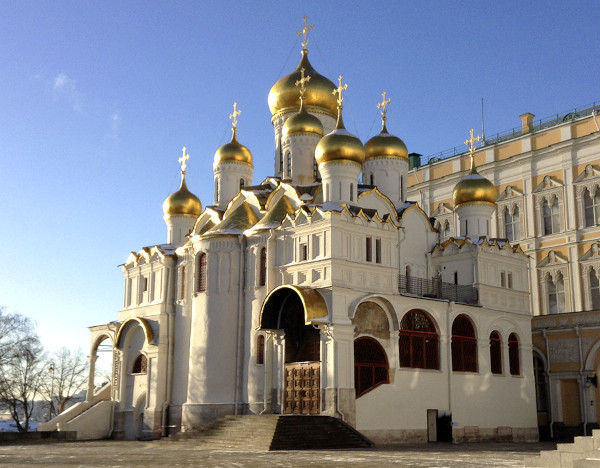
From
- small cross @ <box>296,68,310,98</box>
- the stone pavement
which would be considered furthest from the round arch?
small cross @ <box>296,68,310,98</box>

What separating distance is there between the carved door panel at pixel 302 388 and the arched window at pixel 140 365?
768cm

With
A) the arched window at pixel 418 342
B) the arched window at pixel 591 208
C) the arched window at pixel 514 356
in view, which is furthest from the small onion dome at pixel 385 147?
the arched window at pixel 591 208

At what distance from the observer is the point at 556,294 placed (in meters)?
33.1

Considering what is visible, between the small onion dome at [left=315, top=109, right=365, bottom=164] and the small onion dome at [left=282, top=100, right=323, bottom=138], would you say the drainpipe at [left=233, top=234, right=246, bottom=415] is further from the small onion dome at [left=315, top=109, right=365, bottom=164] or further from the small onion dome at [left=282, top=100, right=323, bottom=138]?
the small onion dome at [left=282, top=100, right=323, bottom=138]

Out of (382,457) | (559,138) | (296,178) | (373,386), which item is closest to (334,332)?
(373,386)

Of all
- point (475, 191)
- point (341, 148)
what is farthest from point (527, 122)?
point (341, 148)

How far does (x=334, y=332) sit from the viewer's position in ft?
71.5

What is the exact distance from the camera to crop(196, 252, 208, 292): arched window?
26375mm

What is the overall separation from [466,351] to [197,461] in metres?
12.8

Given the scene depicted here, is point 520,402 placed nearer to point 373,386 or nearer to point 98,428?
point 373,386

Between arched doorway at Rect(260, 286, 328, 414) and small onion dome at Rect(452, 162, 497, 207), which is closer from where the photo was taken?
arched doorway at Rect(260, 286, 328, 414)

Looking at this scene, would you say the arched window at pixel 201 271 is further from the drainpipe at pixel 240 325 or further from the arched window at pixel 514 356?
the arched window at pixel 514 356

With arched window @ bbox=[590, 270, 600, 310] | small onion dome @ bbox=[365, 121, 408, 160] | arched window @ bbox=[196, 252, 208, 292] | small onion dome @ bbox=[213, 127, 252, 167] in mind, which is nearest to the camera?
arched window @ bbox=[196, 252, 208, 292]

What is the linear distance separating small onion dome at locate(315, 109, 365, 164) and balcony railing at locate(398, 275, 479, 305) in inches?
187
